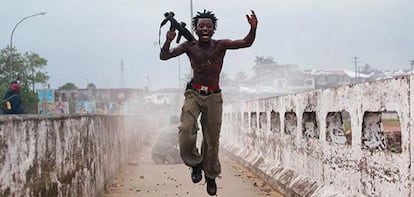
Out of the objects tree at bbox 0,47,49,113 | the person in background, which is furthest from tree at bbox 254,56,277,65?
the person in background

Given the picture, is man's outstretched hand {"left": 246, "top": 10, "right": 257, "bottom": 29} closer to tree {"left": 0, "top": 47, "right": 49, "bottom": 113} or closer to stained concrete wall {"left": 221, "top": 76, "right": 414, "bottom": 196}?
stained concrete wall {"left": 221, "top": 76, "right": 414, "bottom": 196}

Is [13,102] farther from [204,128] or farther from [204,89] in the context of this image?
[204,89]

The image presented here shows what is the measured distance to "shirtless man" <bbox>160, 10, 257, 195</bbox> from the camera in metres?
6.55

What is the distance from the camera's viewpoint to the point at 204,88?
673cm

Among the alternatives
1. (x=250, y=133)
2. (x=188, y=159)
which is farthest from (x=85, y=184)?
(x=250, y=133)

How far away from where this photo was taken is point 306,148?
8.18 m

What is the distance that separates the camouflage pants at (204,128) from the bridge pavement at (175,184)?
2019mm

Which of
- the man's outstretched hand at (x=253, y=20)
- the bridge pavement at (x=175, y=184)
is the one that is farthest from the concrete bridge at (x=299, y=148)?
the man's outstretched hand at (x=253, y=20)


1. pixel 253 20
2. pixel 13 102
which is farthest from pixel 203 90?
pixel 13 102

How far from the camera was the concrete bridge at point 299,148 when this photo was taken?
4648 millimetres

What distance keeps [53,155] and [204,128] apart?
212 centimetres

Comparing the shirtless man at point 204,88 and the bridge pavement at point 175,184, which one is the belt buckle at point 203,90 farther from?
the bridge pavement at point 175,184

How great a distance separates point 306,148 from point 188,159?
2.02 metres

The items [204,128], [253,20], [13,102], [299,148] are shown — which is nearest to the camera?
[253,20]
